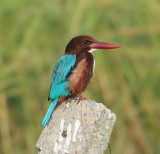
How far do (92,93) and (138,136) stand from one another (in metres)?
0.79

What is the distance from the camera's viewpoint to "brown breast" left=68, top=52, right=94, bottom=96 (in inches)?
151

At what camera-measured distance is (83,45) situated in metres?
4.12

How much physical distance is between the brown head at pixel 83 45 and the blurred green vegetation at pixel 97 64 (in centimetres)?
171

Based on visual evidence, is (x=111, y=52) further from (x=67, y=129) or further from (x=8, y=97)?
(x=67, y=129)

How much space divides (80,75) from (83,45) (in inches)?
13.4

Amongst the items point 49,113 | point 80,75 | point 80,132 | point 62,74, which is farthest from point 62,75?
point 80,132

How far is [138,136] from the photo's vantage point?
6.10 metres

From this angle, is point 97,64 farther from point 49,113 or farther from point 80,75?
→ point 49,113

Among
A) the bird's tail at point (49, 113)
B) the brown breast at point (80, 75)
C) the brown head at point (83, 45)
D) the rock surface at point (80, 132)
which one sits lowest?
the rock surface at point (80, 132)

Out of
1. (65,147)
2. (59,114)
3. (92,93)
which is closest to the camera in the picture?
(65,147)

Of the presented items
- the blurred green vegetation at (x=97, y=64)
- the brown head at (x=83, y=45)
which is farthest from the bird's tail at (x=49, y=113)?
the blurred green vegetation at (x=97, y=64)

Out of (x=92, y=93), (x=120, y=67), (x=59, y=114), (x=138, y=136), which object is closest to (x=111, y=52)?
(x=120, y=67)

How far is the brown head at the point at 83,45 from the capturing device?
13.4 feet

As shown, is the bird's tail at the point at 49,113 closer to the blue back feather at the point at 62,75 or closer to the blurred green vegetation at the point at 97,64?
the blue back feather at the point at 62,75
